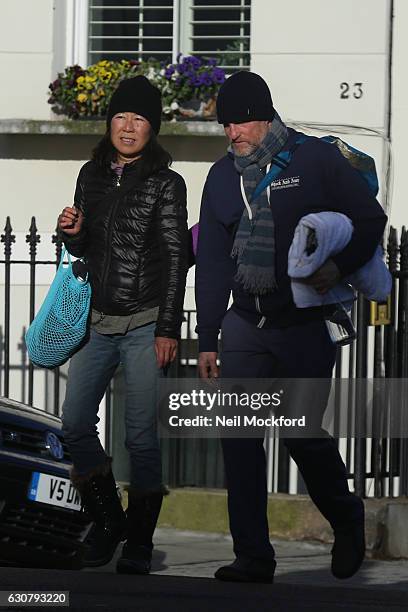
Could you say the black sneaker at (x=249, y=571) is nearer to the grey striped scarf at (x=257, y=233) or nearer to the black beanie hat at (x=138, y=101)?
the grey striped scarf at (x=257, y=233)

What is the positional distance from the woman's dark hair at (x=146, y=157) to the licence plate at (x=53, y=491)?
4.37ft

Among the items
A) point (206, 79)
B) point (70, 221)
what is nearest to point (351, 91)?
point (206, 79)

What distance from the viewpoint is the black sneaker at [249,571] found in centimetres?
537

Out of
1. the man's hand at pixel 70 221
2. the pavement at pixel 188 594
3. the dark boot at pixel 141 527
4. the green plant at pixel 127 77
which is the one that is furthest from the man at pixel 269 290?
the green plant at pixel 127 77

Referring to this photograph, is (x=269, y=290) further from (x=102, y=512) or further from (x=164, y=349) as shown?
(x=102, y=512)

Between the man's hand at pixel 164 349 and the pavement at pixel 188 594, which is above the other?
the man's hand at pixel 164 349

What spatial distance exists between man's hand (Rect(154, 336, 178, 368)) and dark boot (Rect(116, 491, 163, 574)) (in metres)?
0.53

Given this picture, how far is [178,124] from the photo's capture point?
9547mm

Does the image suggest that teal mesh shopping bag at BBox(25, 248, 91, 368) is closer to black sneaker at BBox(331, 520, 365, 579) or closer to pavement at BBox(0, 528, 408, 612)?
pavement at BBox(0, 528, 408, 612)

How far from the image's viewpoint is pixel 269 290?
17.3ft

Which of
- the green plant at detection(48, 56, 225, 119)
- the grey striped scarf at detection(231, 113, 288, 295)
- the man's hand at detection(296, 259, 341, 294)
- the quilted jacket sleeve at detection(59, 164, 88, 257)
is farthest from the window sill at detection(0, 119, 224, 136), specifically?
the man's hand at detection(296, 259, 341, 294)

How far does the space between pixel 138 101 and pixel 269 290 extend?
1137 mm

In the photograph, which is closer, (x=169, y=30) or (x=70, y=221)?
(x=70, y=221)

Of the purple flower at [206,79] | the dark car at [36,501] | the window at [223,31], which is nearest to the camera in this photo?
the dark car at [36,501]
